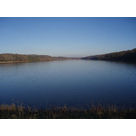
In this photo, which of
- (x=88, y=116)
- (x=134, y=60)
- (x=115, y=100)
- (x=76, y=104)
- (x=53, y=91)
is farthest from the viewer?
(x=134, y=60)

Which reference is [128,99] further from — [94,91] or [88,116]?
[88,116]

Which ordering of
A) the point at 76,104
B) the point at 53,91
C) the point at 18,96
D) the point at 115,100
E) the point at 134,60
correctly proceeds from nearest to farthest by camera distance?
the point at 76,104, the point at 115,100, the point at 18,96, the point at 53,91, the point at 134,60

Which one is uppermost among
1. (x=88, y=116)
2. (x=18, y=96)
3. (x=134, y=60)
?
(x=134, y=60)

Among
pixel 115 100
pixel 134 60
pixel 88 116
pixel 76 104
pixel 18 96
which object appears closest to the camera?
pixel 88 116

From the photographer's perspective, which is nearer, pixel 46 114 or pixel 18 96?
pixel 46 114

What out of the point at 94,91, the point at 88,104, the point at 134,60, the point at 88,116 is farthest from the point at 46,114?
the point at 134,60

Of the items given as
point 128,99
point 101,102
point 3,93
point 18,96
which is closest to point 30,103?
point 18,96

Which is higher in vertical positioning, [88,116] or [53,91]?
[53,91]
